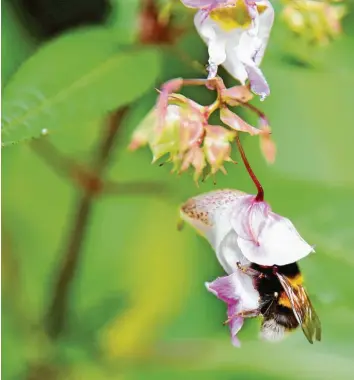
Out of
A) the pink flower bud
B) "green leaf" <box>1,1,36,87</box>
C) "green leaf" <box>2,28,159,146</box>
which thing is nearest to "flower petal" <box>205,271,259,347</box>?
the pink flower bud

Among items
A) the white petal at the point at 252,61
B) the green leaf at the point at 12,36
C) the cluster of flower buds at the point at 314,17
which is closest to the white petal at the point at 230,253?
the white petal at the point at 252,61

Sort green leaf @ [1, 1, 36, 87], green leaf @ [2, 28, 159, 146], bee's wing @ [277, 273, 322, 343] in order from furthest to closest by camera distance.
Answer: green leaf @ [1, 1, 36, 87] < green leaf @ [2, 28, 159, 146] < bee's wing @ [277, 273, 322, 343]

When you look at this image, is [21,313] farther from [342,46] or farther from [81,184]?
[342,46]

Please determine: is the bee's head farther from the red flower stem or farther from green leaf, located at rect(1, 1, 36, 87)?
green leaf, located at rect(1, 1, 36, 87)

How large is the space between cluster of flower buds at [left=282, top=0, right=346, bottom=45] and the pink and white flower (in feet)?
0.63

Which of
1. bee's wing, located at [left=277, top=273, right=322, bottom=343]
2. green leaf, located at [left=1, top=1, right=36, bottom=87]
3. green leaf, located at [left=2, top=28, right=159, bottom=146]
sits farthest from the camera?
green leaf, located at [left=1, top=1, right=36, bottom=87]

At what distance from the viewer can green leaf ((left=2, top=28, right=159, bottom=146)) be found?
901 millimetres

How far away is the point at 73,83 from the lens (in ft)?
3.10

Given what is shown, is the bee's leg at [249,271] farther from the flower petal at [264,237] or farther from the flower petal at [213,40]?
the flower petal at [213,40]

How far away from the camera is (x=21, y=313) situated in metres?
1.18

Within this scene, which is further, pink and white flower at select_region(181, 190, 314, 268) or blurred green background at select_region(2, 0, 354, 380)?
blurred green background at select_region(2, 0, 354, 380)

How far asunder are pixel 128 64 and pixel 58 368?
1.28 feet

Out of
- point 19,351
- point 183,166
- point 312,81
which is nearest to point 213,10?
point 183,166

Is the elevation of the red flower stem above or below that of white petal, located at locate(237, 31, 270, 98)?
below
